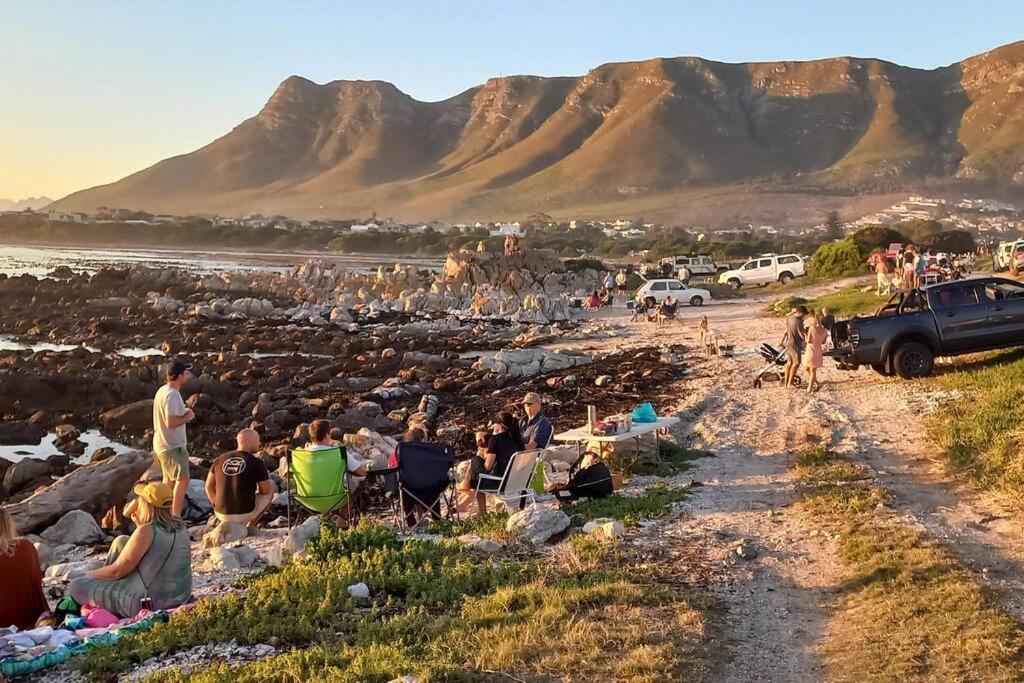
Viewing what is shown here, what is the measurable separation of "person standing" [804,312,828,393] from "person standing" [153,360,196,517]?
36.8ft

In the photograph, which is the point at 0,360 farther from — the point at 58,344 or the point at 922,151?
the point at 922,151

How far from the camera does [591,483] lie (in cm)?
1065

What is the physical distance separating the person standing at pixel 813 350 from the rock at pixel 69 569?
12.3m

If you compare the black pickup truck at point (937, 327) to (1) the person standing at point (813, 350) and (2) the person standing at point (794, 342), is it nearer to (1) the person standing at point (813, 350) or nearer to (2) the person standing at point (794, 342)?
(1) the person standing at point (813, 350)

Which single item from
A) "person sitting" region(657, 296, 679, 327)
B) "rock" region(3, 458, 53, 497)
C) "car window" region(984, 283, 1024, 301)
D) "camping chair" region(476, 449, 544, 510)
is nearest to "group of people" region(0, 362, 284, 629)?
"camping chair" region(476, 449, 544, 510)

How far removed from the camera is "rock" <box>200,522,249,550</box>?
1010 cm

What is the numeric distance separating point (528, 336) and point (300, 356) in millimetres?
7469

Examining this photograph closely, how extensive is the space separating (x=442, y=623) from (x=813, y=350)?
1202cm

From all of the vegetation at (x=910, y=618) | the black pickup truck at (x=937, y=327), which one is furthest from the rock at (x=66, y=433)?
the vegetation at (x=910, y=618)

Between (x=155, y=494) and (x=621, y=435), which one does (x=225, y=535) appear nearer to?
(x=155, y=494)

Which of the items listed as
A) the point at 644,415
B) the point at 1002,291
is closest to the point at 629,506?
the point at 644,415

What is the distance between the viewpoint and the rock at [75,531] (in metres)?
11.5

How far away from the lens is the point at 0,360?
2803 cm

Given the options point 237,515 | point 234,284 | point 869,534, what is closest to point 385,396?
point 237,515
